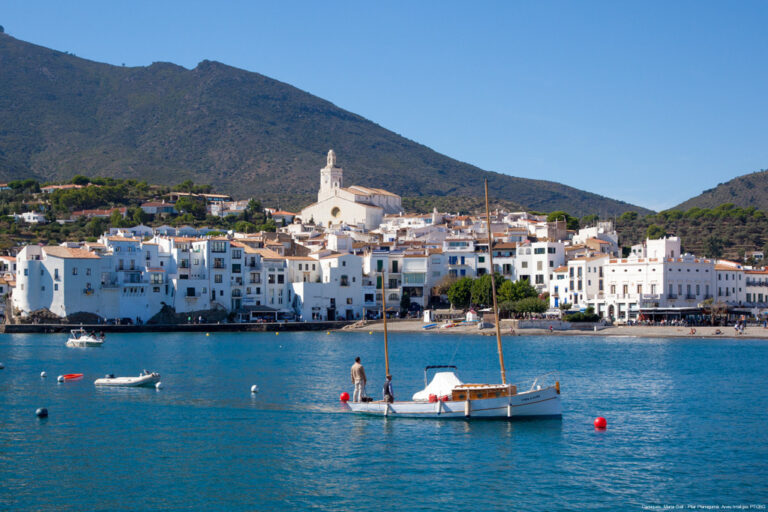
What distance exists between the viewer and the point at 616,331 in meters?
71.2

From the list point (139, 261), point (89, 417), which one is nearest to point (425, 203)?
point (139, 261)

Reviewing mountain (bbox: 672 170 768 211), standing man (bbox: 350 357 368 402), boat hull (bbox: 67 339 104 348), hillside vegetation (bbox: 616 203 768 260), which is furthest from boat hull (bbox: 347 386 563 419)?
mountain (bbox: 672 170 768 211)

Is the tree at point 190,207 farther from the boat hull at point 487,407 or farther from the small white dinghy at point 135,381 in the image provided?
the boat hull at point 487,407

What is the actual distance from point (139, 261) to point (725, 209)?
94.3 metres

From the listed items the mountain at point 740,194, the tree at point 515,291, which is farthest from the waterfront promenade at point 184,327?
the mountain at point 740,194

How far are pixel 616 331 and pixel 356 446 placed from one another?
4973 centimetres

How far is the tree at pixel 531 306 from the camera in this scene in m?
77.6

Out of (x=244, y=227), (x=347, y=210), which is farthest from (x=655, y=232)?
(x=244, y=227)

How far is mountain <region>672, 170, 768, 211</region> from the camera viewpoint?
582 ft

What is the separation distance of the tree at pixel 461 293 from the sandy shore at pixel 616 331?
396 centimetres

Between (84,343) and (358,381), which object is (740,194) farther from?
(358,381)

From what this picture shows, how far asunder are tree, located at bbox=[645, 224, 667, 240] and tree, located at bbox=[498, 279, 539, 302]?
4119 cm

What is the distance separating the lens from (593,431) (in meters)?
27.4

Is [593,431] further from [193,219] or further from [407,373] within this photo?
[193,219]
